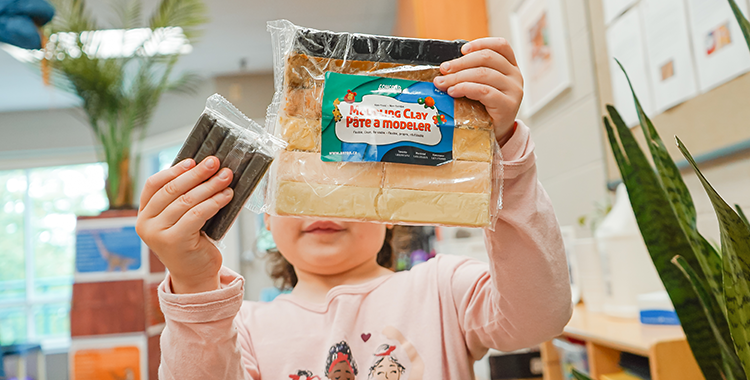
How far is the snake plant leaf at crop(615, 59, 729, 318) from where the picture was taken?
58cm

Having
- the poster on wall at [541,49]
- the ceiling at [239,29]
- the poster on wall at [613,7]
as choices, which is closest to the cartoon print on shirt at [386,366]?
the poster on wall at [613,7]

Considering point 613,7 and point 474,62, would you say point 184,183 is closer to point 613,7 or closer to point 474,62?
point 474,62

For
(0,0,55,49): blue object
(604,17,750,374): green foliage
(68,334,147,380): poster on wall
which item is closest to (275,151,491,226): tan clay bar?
(604,17,750,374): green foliage

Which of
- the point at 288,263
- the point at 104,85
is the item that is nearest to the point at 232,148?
the point at 288,263

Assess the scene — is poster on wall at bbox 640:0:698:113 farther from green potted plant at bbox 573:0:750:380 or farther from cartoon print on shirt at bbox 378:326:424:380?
cartoon print on shirt at bbox 378:326:424:380

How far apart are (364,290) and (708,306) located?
1.67 ft

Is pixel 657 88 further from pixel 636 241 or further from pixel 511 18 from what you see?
pixel 511 18

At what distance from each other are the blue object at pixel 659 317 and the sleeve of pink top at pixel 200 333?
2.76 ft

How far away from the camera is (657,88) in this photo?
1355mm

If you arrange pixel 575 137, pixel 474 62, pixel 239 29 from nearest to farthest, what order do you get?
1. pixel 474 62
2. pixel 575 137
3. pixel 239 29

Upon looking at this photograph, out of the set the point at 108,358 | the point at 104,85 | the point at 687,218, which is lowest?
the point at 108,358

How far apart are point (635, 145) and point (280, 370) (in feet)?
2.06

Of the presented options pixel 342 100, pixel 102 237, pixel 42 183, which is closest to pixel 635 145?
pixel 342 100

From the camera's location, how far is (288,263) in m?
1.27
